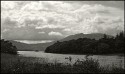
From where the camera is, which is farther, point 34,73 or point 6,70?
point 6,70

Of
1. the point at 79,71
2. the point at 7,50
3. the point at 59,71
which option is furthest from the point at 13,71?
the point at 7,50

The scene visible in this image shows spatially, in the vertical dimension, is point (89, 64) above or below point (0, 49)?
above

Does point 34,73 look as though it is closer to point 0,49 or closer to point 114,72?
point 114,72

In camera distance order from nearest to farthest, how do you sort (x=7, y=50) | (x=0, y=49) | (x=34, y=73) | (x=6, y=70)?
1. (x=34, y=73)
2. (x=6, y=70)
3. (x=0, y=49)
4. (x=7, y=50)

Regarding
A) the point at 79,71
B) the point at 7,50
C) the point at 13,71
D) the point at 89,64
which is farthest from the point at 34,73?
the point at 7,50

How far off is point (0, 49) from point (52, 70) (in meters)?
112

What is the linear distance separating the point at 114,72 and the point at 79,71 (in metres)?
3.96

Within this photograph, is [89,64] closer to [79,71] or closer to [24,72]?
[79,71]

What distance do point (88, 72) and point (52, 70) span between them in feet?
11.9

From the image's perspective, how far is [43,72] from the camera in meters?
19.6

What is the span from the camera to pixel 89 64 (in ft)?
69.4

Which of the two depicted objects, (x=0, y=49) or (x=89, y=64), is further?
(x=0, y=49)

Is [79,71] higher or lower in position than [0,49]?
higher

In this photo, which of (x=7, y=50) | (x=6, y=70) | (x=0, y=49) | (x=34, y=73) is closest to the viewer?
(x=34, y=73)
